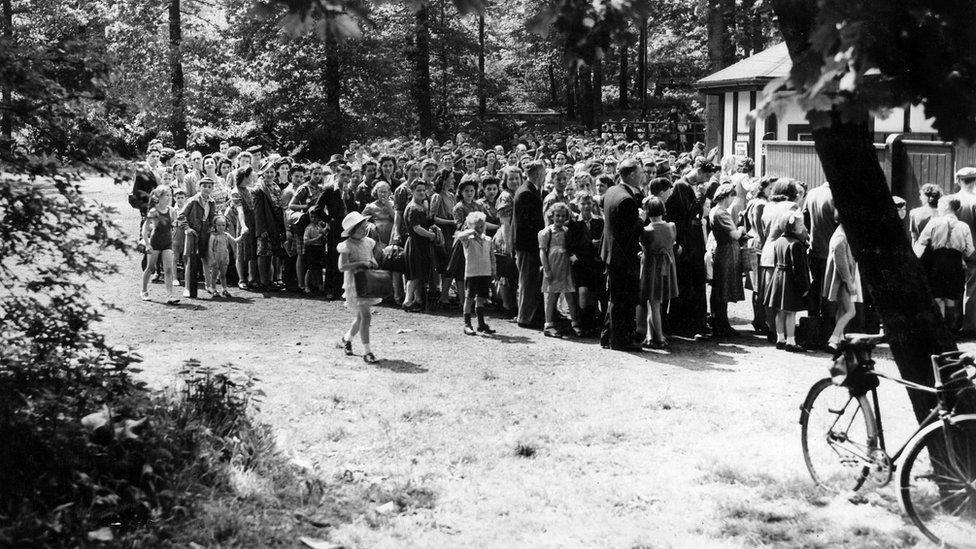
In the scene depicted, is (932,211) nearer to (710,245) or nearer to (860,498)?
(710,245)

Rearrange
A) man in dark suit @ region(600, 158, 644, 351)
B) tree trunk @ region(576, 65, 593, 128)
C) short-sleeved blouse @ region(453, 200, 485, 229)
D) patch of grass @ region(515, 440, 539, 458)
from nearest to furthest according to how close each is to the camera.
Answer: patch of grass @ region(515, 440, 539, 458) < man in dark suit @ region(600, 158, 644, 351) < short-sleeved blouse @ region(453, 200, 485, 229) < tree trunk @ region(576, 65, 593, 128)

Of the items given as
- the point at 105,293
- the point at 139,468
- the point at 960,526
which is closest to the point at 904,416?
the point at 960,526

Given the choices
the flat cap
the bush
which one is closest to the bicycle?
the bush

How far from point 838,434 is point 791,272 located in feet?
16.0

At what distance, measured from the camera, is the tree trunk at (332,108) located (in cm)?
3391

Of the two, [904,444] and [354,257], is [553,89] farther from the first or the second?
[904,444]

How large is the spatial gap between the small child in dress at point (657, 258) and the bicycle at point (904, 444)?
4.44 meters

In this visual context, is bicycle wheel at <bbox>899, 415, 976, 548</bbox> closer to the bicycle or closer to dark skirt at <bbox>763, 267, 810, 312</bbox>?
the bicycle

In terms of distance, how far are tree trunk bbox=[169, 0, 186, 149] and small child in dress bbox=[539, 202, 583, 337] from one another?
2488 cm

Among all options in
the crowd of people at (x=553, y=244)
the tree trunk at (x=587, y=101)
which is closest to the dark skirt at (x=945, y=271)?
the crowd of people at (x=553, y=244)

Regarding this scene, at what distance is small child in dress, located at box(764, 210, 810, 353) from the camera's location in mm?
11500

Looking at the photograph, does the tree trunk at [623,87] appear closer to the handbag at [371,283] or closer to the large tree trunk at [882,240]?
the handbag at [371,283]

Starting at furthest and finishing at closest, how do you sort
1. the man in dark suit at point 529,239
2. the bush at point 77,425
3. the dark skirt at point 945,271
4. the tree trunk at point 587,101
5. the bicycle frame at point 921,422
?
the tree trunk at point 587,101, the man in dark suit at point 529,239, the dark skirt at point 945,271, the bicycle frame at point 921,422, the bush at point 77,425

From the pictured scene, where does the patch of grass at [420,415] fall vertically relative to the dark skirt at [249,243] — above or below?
below
